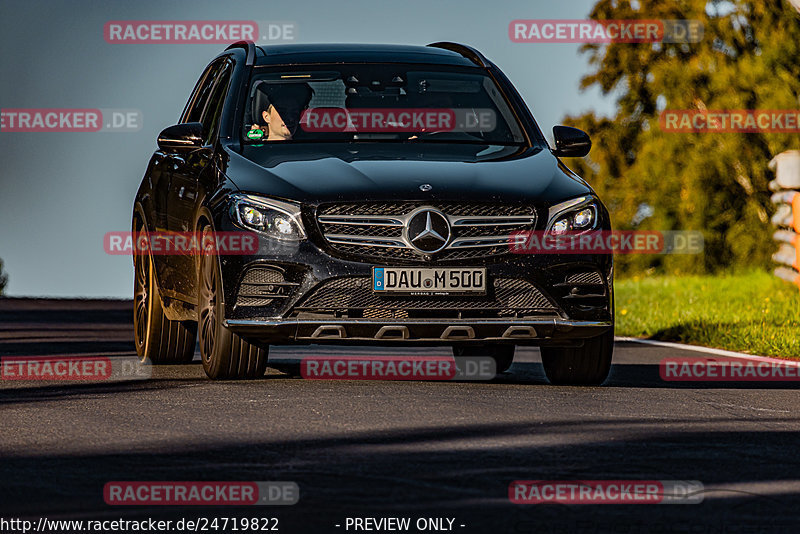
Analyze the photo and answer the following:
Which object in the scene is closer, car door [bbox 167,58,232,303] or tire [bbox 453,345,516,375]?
car door [bbox 167,58,232,303]

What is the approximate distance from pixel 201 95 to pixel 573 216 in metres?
3.67

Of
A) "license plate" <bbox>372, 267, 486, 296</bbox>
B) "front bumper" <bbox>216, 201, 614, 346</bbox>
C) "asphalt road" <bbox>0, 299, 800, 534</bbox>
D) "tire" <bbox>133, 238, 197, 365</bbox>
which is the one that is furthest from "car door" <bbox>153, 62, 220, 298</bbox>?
"license plate" <bbox>372, 267, 486, 296</bbox>

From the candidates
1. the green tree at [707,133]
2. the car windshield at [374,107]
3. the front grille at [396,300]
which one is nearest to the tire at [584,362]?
the front grille at [396,300]

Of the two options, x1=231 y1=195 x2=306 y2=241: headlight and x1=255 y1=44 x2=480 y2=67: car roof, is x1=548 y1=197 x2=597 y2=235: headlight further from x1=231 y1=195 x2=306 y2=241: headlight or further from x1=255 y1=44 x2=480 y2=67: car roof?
x1=255 y1=44 x2=480 y2=67: car roof

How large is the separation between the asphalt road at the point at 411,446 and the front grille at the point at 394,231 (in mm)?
756

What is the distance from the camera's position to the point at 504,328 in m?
9.66

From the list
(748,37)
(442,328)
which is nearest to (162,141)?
(442,328)

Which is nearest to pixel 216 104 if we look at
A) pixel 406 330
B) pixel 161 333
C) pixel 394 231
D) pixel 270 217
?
pixel 161 333

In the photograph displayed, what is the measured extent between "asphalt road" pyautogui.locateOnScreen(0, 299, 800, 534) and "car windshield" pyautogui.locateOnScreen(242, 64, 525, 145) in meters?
1.51

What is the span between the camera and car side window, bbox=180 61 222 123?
12158 millimetres

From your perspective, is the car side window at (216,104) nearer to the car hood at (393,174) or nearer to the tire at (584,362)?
the car hood at (393,174)

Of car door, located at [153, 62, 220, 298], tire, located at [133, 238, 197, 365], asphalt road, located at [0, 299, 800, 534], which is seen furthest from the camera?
tire, located at [133, 238, 197, 365]

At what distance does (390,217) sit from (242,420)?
1908 millimetres

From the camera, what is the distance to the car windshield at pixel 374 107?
10711 mm
